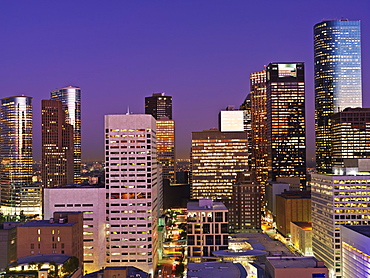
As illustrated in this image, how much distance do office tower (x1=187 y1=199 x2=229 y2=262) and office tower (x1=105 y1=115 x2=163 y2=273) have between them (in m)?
12.9

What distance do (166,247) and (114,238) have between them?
43288 mm

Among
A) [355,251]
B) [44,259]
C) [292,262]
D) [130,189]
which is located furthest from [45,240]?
[355,251]

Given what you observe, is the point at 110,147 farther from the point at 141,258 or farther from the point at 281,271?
the point at 281,271

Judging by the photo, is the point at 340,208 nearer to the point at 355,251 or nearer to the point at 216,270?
the point at 355,251

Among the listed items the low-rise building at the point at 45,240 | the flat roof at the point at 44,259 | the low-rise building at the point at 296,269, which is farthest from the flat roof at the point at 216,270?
the low-rise building at the point at 45,240

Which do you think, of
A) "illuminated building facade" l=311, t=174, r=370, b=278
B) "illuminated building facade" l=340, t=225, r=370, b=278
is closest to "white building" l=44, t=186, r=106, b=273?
"illuminated building facade" l=311, t=174, r=370, b=278

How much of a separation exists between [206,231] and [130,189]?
27.0 metres

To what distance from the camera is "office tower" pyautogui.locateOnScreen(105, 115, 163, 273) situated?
140m

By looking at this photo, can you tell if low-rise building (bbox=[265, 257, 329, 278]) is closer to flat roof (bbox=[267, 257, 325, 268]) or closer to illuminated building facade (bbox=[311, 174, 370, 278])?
flat roof (bbox=[267, 257, 325, 268])

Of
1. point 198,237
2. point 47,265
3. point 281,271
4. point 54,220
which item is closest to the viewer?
point 281,271

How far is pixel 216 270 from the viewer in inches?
3816

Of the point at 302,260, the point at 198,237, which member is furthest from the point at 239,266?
the point at 198,237

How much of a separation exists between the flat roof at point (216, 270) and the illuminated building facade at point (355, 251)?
2601cm

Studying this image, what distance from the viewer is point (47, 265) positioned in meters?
93.6
